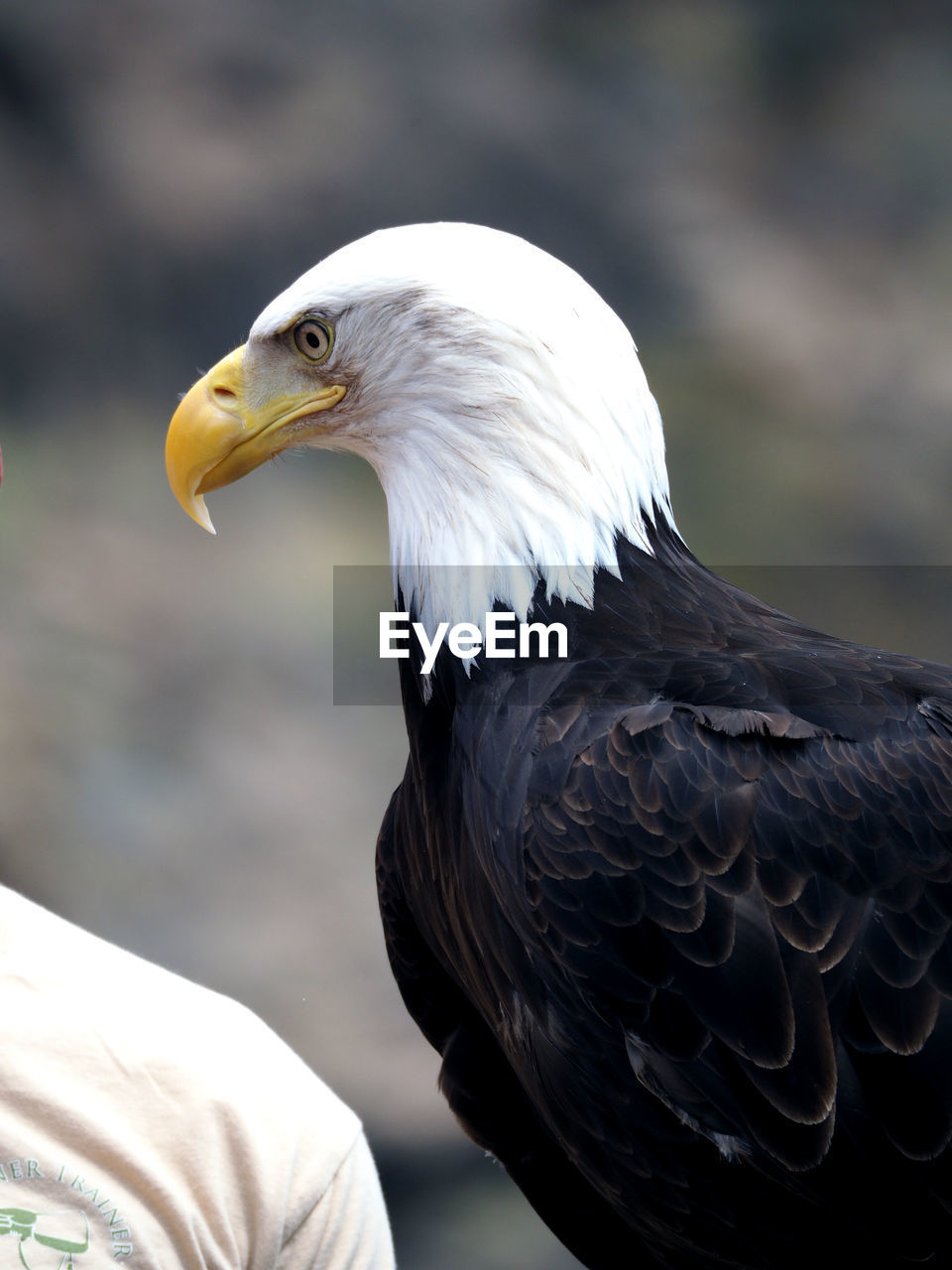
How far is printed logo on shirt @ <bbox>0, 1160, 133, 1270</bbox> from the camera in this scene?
808 mm

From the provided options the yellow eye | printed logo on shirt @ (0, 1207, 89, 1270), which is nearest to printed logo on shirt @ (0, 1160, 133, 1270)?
printed logo on shirt @ (0, 1207, 89, 1270)

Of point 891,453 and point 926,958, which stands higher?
point 891,453

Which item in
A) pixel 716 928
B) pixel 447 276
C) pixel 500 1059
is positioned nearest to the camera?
pixel 716 928

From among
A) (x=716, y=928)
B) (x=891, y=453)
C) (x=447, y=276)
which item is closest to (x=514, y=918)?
(x=716, y=928)

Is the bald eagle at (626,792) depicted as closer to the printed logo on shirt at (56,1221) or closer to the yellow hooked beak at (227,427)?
the yellow hooked beak at (227,427)

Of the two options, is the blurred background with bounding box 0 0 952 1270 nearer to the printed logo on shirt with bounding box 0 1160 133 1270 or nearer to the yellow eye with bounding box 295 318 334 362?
the yellow eye with bounding box 295 318 334 362

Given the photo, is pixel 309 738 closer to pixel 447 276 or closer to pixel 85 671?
pixel 85 671

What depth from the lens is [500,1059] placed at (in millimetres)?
1340

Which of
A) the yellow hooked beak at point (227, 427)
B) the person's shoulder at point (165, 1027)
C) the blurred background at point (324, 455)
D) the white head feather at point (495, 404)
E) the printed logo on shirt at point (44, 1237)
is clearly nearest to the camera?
the printed logo on shirt at point (44, 1237)

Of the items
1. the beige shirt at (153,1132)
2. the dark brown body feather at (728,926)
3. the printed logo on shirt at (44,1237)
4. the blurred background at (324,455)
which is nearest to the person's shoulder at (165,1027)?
the beige shirt at (153,1132)

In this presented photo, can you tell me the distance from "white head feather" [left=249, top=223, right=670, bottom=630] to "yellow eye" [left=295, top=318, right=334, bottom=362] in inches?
0.6

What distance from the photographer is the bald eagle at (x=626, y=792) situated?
0.97 m

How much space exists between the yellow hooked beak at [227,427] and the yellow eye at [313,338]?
36 millimetres

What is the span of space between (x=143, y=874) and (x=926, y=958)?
1.99 meters
